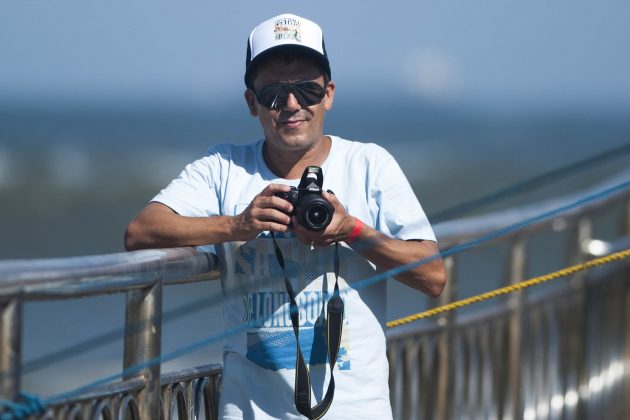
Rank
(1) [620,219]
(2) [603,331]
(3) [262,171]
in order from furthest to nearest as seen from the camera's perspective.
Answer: (1) [620,219] < (2) [603,331] < (3) [262,171]

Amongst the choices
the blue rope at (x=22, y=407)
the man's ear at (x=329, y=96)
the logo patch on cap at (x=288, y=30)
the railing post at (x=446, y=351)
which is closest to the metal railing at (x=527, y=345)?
the railing post at (x=446, y=351)

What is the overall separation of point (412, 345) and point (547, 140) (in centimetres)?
9481

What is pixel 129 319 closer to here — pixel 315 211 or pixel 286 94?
pixel 315 211

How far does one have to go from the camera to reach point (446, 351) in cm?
494

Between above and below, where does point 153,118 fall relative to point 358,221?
above

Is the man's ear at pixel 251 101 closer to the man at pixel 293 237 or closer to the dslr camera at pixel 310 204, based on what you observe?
the man at pixel 293 237

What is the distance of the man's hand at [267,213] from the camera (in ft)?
10.9

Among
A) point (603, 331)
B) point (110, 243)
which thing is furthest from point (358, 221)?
point (110, 243)

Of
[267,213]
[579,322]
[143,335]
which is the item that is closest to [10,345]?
[143,335]

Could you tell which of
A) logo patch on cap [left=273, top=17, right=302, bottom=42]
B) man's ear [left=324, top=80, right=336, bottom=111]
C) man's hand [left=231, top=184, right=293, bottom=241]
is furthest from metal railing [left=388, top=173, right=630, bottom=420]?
man's hand [left=231, top=184, right=293, bottom=241]

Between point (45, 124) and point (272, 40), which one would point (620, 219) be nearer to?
point (272, 40)

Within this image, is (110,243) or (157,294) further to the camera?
(110,243)

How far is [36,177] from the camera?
52594mm

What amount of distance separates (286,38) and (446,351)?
175 centimetres
